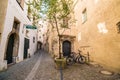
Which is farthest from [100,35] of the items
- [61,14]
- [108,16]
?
[61,14]

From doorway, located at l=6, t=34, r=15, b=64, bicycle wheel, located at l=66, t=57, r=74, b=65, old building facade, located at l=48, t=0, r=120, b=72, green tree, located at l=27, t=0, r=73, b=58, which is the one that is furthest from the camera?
bicycle wheel, located at l=66, t=57, r=74, b=65

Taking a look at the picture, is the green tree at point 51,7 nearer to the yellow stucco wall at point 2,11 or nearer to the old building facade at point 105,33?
the yellow stucco wall at point 2,11

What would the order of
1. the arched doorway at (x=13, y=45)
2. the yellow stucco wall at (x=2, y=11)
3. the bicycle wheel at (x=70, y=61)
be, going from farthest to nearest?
the bicycle wheel at (x=70, y=61), the arched doorway at (x=13, y=45), the yellow stucco wall at (x=2, y=11)

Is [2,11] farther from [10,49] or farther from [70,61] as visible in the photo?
[70,61]

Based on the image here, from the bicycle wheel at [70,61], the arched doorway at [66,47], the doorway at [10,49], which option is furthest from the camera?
the arched doorway at [66,47]

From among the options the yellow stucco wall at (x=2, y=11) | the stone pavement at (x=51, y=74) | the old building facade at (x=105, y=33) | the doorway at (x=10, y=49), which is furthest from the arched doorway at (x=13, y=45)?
the old building facade at (x=105, y=33)

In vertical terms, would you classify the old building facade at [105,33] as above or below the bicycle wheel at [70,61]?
above

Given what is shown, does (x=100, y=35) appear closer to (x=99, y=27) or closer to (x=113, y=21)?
(x=99, y=27)

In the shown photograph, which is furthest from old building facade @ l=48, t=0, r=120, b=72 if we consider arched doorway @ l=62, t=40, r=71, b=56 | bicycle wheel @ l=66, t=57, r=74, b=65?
arched doorway @ l=62, t=40, r=71, b=56

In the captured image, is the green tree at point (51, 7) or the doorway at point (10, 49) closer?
the green tree at point (51, 7)

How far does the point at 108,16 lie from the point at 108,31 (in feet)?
2.76

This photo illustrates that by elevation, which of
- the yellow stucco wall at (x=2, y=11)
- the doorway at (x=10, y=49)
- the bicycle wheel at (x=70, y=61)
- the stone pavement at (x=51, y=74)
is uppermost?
the yellow stucco wall at (x=2, y=11)

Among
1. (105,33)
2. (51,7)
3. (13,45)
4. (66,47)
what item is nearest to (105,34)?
(105,33)

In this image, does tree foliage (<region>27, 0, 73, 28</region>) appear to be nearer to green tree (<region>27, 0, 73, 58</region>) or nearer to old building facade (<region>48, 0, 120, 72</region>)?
green tree (<region>27, 0, 73, 58</region>)
